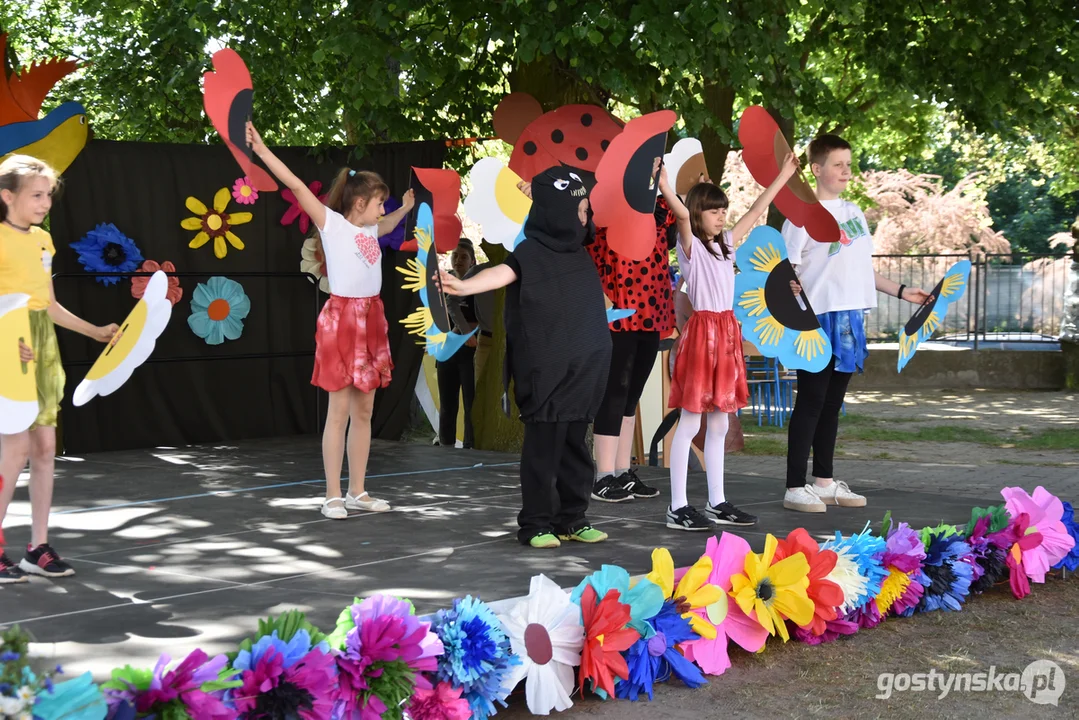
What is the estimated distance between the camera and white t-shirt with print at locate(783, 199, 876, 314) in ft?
18.5

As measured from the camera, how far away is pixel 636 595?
374 centimetres

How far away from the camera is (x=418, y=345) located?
9.50 metres

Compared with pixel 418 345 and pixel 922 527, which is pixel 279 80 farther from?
pixel 922 527

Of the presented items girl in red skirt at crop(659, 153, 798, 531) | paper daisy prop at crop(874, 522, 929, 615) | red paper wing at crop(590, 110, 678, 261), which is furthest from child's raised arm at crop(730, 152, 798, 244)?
paper daisy prop at crop(874, 522, 929, 615)

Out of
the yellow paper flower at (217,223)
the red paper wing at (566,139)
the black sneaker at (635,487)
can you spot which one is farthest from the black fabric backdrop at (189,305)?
the black sneaker at (635,487)

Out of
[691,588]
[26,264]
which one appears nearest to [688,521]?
[691,588]

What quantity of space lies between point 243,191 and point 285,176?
399 centimetres

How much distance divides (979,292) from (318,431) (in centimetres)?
1161

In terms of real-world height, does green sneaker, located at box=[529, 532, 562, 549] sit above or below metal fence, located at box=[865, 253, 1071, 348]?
below

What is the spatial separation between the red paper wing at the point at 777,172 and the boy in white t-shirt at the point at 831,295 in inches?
4.3

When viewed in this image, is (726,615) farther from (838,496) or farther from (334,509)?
(334,509)

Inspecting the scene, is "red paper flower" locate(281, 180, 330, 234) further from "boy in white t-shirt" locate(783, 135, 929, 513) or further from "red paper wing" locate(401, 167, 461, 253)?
"boy in white t-shirt" locate(783, 135, 929, 513)

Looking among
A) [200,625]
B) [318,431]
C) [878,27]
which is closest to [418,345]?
[318,431]

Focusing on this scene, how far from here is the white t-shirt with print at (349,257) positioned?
5.59 meters
